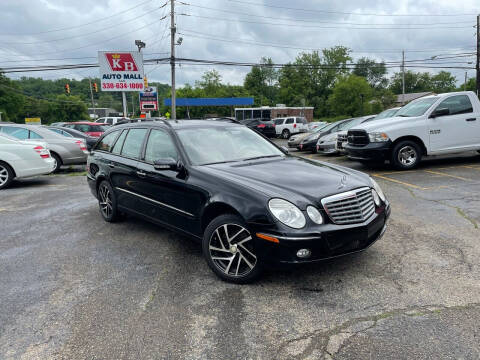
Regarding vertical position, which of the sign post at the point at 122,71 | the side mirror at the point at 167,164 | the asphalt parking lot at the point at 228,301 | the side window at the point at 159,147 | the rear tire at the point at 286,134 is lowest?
the asphalt parking lot at the point at 228,301

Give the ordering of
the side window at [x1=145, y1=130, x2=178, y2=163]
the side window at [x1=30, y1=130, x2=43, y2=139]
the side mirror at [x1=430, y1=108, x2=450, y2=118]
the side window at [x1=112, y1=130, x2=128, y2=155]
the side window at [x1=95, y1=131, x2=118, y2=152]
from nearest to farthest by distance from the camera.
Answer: the side window at [x1=145, y1=130, x2=178, y2=163] → the side window at [x1=112, y1=130, x2=128, y2=155] → the side window at [x1=95, y1=131, x2=118, y2=152] → the side mirror at [x1=430, y1=108, x2=450, y2=118] → the side window at [x1=30, y1=130, x2=43, y2=139]

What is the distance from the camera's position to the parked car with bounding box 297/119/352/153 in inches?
584

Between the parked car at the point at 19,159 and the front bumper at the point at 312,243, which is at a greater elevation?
the parked car at the point at 19,159

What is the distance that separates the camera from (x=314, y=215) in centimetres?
315

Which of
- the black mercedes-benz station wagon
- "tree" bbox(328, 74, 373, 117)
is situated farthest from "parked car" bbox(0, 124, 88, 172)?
"tree" bbox(328, 74, 373, 117)

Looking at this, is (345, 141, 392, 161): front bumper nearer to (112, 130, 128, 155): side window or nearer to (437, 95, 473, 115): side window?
(437, 95, 473, 115): side window

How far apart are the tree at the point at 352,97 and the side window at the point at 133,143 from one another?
56806 mm

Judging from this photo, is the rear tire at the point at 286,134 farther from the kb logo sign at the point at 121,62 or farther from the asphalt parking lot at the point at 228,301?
the asphalt parking lot at the point at 228,301

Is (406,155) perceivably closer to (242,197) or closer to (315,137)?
(315,137)

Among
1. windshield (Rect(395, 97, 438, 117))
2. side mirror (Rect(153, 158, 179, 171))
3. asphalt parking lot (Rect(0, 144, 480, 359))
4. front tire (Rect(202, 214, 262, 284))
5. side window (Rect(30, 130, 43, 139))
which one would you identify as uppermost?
windshield (Rect(395, 97, 438, 117))

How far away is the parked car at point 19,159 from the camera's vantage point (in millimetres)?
8961

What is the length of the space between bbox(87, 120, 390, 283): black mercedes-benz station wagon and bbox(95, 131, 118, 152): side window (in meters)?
0.69

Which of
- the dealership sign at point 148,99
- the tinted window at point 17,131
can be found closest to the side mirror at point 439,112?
the tinted window at point 17,131

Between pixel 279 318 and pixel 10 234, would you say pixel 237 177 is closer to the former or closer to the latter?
pixel 279 318
